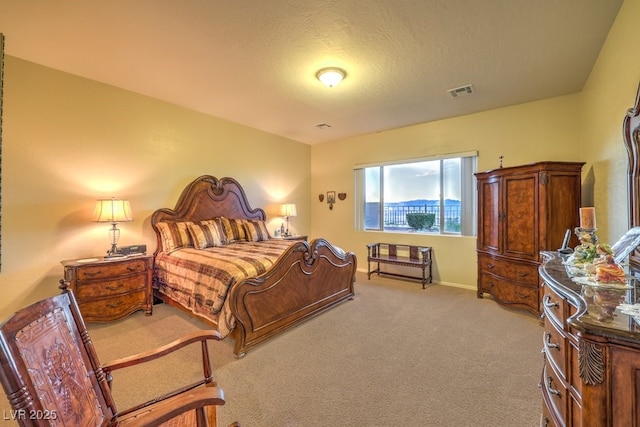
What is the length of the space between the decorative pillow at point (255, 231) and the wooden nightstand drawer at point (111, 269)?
1.58m

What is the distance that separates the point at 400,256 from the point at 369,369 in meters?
3.18

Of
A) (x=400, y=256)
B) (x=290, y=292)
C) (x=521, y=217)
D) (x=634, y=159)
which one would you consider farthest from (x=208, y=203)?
(x=634, y=159)

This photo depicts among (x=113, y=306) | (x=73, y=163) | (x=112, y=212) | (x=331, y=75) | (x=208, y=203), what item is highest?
(x=331, y=75)

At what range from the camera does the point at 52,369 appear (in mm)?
906

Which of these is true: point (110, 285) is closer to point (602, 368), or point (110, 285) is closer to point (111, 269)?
point (111, 269)

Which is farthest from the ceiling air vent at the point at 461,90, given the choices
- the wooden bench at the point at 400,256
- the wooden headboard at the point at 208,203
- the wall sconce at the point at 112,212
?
the wall sconce at the point at 112,212

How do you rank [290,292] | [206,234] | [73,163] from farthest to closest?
[206,234] → [73,163] → [290,292]

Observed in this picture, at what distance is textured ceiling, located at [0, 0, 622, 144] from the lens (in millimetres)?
2109

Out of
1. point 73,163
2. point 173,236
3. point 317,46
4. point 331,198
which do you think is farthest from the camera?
point 331,198

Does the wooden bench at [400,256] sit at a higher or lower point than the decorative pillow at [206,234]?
lower

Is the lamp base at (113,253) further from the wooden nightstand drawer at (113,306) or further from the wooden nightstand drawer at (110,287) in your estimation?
the wooden nightstand drawer at (113,306)

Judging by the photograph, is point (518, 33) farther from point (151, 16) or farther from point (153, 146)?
point (153, 146)

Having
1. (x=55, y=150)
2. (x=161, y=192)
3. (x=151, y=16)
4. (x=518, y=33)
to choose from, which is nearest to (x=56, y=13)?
(x=151, y=16)

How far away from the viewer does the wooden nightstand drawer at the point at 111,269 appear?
9.50 ft
